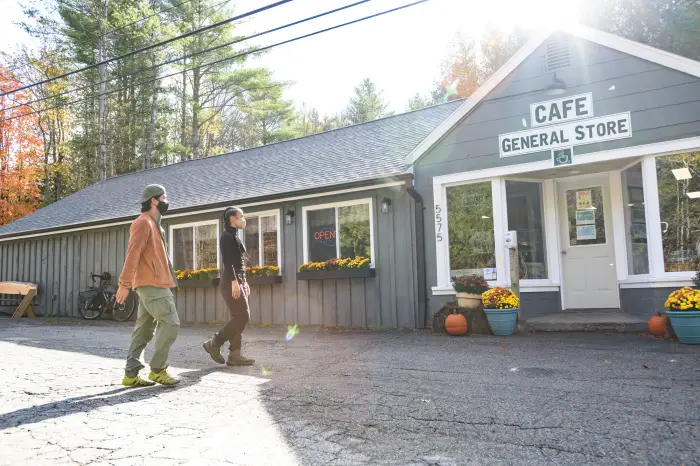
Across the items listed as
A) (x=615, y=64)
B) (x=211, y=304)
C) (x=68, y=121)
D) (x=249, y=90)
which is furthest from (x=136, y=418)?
(x=68, y=121)

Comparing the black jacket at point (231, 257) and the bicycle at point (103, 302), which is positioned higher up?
the black jacket at point (231, 257)

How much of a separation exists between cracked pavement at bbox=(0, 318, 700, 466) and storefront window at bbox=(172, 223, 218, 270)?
562 cm

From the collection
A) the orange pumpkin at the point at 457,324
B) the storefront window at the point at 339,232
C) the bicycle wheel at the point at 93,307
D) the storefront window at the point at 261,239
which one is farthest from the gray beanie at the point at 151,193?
the bicycle wheel at the point at 93,307

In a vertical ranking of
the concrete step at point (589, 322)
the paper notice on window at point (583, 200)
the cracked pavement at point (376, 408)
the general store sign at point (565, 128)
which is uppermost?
the general store sign at point (565, 128)

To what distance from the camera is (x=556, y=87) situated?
8.20m

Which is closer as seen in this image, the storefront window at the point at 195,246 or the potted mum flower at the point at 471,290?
the potted mum flower at the point at 471,290

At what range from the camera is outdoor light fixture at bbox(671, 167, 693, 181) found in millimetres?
7352

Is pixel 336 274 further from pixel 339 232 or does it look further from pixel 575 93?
pixel 575 93

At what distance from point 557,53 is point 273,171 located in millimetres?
7073

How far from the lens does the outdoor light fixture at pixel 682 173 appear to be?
289 inches

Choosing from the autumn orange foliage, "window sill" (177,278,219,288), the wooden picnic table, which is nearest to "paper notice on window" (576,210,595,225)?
"window sill" (177,278,219,288)

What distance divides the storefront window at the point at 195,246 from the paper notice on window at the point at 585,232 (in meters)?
7.66

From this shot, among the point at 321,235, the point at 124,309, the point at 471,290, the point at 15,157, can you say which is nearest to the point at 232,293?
the point at 471,290

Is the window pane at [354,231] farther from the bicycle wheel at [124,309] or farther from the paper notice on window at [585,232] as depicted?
the bicycle wheel at [124,309]
